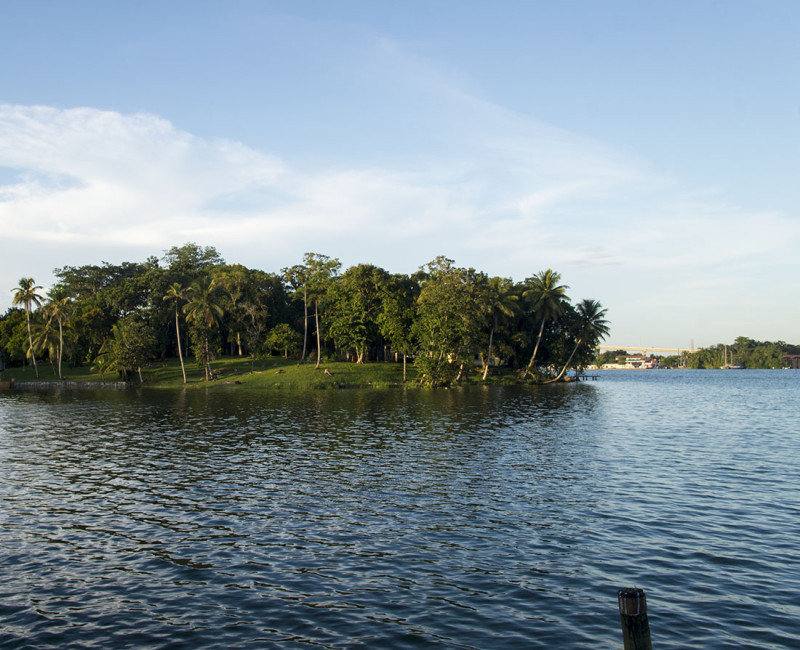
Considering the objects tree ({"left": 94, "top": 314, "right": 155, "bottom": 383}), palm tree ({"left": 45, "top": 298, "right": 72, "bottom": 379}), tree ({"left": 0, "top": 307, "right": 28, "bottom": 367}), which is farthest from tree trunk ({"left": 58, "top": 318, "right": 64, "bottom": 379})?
tree ({"left": 0, "top": 307, "right": 28, "bottom": 367})

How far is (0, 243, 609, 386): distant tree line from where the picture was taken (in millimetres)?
100688

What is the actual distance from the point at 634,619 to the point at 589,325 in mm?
119292

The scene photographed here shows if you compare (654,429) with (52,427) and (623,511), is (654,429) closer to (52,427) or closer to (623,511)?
(623,511)

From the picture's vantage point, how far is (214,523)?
21125 millimetres

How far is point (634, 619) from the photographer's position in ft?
30.5

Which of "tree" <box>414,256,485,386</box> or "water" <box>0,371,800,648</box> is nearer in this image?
"water" <box>0,371,800,648</box>

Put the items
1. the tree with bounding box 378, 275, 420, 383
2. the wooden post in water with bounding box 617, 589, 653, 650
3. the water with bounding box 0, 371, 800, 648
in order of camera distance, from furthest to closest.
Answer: the tree with bounding box 378, 275, 420, 383 < the water with bounding box 0, 371, 800, 648 < the wooden post in water with bounding box 617, 589, 653, 650

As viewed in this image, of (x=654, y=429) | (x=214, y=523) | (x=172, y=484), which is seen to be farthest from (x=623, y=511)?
(x=654, y=429)

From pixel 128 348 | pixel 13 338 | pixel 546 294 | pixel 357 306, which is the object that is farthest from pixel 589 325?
pixel 13 338

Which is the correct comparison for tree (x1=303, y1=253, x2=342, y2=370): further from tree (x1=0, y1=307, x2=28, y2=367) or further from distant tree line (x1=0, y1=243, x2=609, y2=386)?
tree (x1=0, y1=307, x2=28, y2=367)

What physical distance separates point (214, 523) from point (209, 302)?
85650mm

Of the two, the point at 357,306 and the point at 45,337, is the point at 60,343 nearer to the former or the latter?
the point at 45,337

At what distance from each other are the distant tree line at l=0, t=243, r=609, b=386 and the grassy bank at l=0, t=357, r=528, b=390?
8.25 feet

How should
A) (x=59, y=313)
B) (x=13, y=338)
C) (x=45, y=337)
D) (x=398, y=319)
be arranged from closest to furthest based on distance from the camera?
(x=398, y=319) → (x=59, y=313) → (x=45, y=337) → (x=13, y=338)
